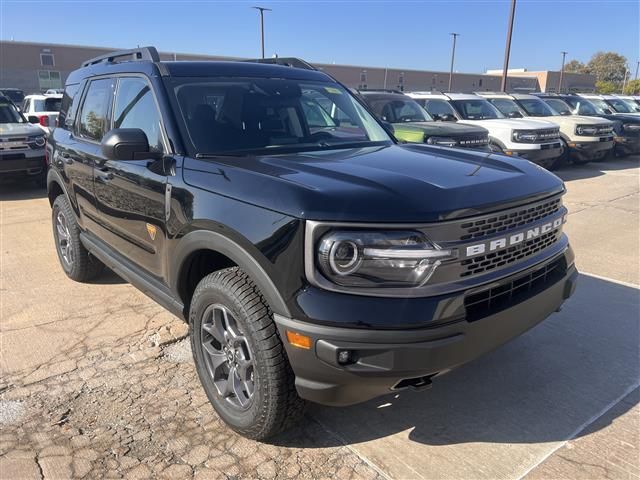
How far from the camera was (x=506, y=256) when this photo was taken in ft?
8.18

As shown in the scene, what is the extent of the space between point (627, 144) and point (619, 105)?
14.7 ft

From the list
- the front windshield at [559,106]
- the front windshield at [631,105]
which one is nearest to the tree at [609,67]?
the front windshield at [631,105]

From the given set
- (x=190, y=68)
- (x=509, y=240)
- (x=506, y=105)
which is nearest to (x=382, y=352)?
(x=509, y=240)

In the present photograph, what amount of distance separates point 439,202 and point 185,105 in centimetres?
177

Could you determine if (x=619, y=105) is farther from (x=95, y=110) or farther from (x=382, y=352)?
(x=382, y=352)

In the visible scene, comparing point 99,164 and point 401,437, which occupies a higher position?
point 99,164

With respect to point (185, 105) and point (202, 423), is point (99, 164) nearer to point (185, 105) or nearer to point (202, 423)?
point (185, 105)

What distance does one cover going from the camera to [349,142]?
3578mm

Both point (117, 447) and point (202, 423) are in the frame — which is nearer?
point (117, 447)

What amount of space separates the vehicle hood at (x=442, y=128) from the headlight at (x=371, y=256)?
704 cm

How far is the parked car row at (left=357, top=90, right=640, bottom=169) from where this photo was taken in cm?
951

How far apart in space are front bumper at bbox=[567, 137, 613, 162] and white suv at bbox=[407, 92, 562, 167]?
0.56 metres

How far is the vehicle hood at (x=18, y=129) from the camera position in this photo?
9.48m

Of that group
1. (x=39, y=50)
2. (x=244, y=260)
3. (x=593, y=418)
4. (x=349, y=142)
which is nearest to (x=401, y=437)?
(x=593, y=418)
